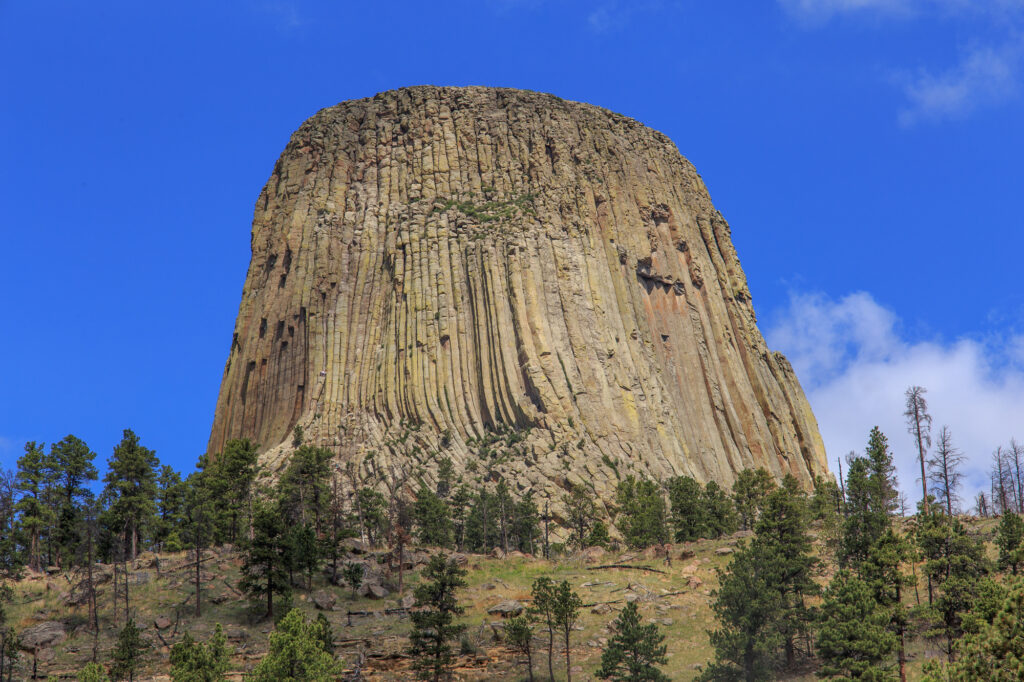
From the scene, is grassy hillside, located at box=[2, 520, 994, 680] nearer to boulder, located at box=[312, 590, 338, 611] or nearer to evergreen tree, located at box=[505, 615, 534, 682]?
boulder, located at box=[312, 590, 338, 611]

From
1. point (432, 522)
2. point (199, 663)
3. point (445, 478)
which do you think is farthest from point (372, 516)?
point (199, 663)

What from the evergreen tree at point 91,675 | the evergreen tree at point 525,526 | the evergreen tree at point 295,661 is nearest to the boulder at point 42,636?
the evergreen tree at point 91,675

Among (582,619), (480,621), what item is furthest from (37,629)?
(582,619)

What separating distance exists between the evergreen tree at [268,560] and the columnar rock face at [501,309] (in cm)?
3970

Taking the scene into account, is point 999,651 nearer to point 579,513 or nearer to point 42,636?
point 42,636

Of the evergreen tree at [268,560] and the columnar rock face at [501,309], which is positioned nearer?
the evergreen tree at [268,560]

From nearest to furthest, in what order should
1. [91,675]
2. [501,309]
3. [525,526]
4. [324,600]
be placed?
[91,675] → [324,600] → [525,526] → [501,309]

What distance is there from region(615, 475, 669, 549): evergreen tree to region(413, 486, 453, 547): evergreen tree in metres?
13.7

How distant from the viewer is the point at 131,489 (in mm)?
74688

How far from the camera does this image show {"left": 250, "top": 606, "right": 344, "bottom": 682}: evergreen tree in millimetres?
41562

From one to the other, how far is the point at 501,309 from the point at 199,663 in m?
75.3

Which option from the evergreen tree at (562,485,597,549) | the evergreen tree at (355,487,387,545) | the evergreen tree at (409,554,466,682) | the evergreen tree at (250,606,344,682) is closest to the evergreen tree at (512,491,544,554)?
the evergreen tree at (562,485,597,549)

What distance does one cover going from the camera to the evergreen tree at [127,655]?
4809 centimetres

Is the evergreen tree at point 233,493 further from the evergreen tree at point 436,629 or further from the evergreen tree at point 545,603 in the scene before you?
the evergreen tree at point 545,603
